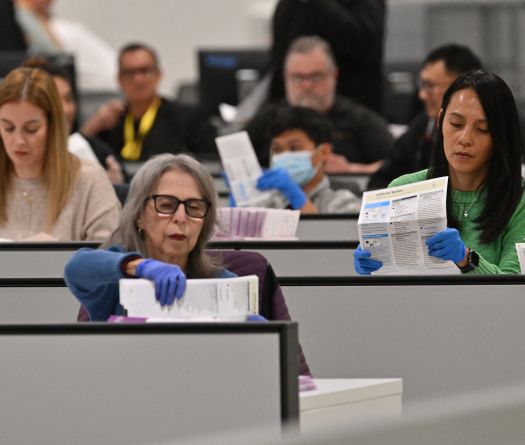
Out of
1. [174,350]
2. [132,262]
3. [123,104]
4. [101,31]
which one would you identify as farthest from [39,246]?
[101,31]

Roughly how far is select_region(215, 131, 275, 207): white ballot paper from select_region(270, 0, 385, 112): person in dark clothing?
98.3 inches

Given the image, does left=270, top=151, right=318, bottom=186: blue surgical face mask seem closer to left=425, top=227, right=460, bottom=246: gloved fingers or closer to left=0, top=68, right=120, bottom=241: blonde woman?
left=0, top=68, right=120, bottom=241: blonde woman

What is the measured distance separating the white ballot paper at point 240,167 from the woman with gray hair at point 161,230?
172cm

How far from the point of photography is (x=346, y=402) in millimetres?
3025

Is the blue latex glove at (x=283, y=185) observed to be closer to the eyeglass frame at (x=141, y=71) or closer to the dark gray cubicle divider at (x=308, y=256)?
the dark gray cubicle divider at (x=308, y=256)

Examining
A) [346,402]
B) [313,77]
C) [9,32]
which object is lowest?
[346,402]

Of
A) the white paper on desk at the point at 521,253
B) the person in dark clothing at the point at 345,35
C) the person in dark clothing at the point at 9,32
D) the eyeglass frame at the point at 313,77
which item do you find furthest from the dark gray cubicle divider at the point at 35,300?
the person in dark clothing at the point at 9,32

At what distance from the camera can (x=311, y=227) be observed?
5.21m

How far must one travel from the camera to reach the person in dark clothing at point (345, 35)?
8.09m

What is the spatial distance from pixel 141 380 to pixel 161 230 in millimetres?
710

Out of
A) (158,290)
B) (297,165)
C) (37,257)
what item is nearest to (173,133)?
(297,165)

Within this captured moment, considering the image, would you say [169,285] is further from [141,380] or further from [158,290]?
[141,380]

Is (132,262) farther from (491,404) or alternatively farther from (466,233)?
(491,404)

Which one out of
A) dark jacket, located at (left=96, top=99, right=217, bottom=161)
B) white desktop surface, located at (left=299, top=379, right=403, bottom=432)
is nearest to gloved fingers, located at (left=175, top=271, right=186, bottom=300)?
white desktop surface, located at (left=299, top=379, right=403, bottom=432)
